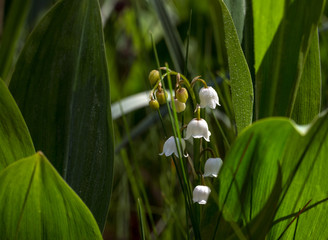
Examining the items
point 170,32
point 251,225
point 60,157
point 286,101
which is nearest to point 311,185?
point 251,225

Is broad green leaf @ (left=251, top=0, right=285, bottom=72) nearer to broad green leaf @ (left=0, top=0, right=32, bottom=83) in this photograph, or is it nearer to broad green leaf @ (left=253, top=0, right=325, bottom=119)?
broad green leaf @ (left=253, top=0, right=325, bottom=119)

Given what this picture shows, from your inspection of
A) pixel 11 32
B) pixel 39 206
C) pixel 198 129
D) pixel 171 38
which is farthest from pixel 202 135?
pixel 11 32

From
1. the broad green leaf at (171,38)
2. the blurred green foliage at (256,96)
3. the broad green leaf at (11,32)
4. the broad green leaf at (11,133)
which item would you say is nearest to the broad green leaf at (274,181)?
the blurred green foliage at (256,96)

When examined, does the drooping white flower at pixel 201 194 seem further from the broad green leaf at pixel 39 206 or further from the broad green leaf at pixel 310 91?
the broad green leaf at pixel 310 91

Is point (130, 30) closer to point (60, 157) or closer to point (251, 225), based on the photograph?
point (60, 157)

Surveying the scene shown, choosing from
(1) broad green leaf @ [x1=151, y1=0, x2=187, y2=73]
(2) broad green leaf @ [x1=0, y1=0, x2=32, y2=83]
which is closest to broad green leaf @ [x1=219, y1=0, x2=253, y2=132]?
(1) broad green leaf @ [x1=151, y1=0, x2=187, y2=73]

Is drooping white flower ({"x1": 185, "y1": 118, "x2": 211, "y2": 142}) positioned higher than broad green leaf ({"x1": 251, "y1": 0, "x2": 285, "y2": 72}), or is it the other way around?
broad green leaf ({"x1": 251, "y1": 0, "x2": 285, "y2": 72})
